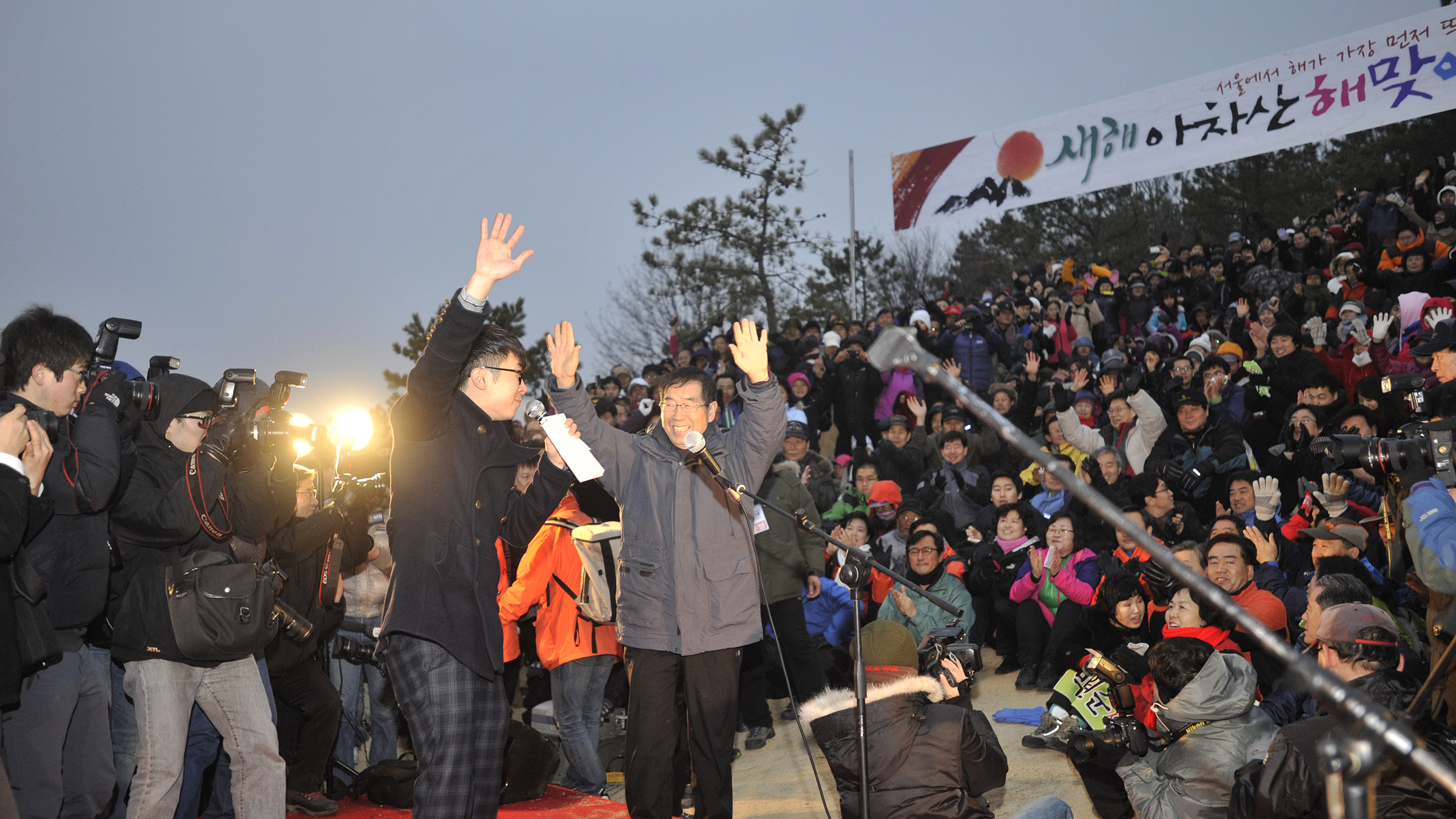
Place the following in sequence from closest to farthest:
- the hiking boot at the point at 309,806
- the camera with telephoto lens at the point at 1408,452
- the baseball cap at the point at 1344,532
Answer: the camera with telephoto lens at the point at 1408,452
the hiking boot at the point at 309,806
the baseball cap at the point at 1344,532

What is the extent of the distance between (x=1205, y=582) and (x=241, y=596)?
11.0 feet

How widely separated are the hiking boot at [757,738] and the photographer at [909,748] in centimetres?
285

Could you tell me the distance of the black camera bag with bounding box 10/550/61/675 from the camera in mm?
3074

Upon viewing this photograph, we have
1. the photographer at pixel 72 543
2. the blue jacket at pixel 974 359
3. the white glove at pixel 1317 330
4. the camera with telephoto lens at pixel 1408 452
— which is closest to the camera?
the photographer at pixel 72 543

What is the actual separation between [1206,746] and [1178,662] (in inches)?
13.1

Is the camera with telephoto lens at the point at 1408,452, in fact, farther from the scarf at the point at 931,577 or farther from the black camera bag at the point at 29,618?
the black camera bag at the point at 29,618

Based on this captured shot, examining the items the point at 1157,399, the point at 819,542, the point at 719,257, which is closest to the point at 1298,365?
the point at 1157,399

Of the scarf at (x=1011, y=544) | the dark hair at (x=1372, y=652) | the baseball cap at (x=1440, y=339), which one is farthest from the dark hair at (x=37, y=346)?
the baseball cap at (x=1440, y=339)

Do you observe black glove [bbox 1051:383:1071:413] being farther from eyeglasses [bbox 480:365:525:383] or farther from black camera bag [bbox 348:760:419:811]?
eyeglasses [bbox 480:365:525:383]

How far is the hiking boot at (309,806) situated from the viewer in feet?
16.4

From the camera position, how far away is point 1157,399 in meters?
9.91

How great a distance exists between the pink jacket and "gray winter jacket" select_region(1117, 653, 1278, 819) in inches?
84.5

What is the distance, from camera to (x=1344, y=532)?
18.1ft

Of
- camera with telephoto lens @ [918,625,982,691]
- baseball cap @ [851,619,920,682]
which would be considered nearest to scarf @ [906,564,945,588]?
baseball cap @ [851,619,920,682]
